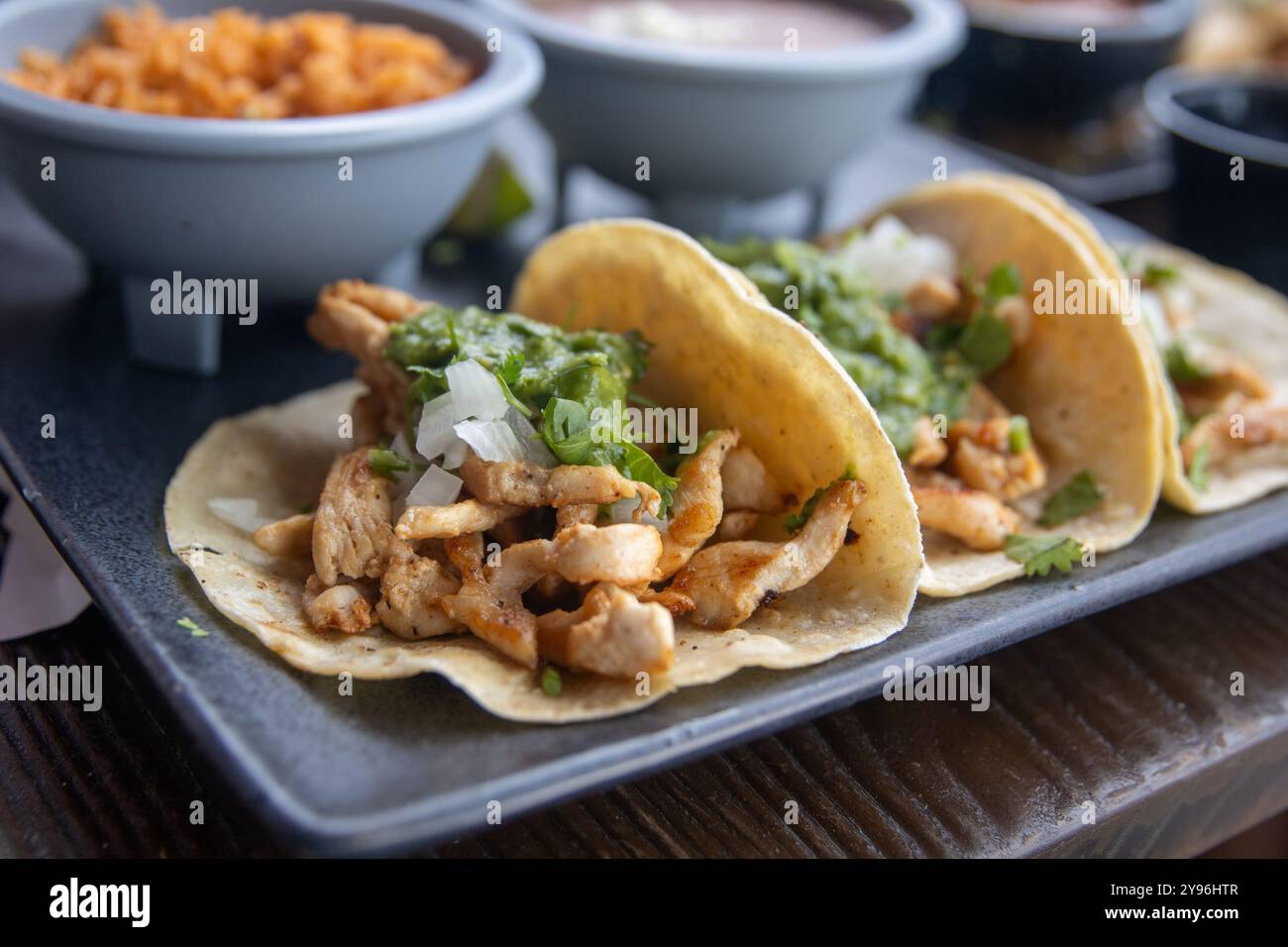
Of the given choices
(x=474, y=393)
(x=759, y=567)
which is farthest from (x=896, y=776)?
(x=474, y=393)

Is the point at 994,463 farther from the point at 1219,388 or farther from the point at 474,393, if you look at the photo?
the point at 474,393

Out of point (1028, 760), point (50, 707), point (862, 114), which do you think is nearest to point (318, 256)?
point (50, 707)

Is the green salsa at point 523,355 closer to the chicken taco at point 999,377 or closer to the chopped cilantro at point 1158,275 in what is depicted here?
the chicken taco at point 999,377

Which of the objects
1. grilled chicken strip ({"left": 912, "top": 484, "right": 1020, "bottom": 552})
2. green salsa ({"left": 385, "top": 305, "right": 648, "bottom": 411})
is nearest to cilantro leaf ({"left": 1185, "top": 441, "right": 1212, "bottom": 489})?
grilled chicken strip ({"left": 912, "top": 484, "right": 1020, "bottom": 552})

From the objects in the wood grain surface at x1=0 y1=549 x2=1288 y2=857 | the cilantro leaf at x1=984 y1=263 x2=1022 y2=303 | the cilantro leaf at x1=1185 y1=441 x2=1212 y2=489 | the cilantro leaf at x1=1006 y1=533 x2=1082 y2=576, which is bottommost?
the wood grain surface at x1=0 y1=549 x2=1288 y2=857

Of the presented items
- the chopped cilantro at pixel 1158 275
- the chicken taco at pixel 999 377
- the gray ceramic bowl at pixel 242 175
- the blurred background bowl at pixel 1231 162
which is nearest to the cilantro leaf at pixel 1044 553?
the chicken taco at pixel 999 377

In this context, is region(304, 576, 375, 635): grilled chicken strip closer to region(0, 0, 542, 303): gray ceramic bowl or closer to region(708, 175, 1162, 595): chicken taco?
region(708, 175, 1162, 595): chicken taco
